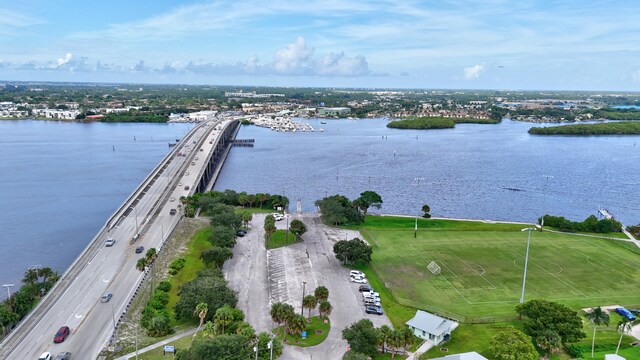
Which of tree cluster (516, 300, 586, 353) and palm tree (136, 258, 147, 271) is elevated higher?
palm tree (136, 258, 147, 271)

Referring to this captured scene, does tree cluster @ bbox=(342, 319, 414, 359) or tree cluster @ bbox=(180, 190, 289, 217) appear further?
tree cluster @ bbox=(180, 190, 289, 217)

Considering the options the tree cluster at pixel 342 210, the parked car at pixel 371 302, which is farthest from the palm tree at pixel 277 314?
the tree cluster at pixel 342 210

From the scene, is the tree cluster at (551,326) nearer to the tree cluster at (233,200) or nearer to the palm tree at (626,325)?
the palm tree at (626,325)


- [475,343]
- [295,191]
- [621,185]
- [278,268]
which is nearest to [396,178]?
[295,191]

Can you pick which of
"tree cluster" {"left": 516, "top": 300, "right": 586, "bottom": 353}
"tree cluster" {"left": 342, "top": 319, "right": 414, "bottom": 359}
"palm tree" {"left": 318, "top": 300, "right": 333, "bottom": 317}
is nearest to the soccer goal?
"tree cluster" {"left": 516, "top": 300, "right": 586, "bottom": 353}

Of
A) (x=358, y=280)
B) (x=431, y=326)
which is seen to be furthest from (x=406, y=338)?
(x=358, y=280)

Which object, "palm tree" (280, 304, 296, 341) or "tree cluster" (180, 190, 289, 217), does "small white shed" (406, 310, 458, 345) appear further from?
"tree cluster" (180, 190, 289, 217)
